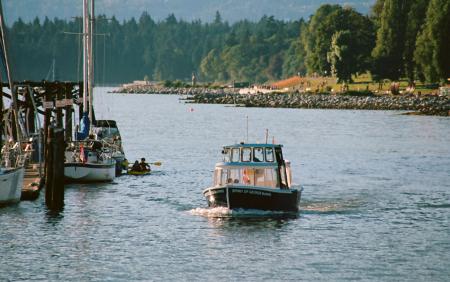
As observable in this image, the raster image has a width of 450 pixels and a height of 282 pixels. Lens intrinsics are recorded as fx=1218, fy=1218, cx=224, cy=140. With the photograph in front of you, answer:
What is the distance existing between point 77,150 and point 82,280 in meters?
28.8

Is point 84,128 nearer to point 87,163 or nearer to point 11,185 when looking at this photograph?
point 87,163

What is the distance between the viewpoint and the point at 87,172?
71.5 meters

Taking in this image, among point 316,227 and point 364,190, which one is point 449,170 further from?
point 316,227

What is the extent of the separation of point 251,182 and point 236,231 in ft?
11.2

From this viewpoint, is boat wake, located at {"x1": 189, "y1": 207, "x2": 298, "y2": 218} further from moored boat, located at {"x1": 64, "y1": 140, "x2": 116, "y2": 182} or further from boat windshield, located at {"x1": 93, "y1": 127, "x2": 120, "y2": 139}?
boat windshield, located at {"x1": 93, "y1": 127, "x2": 120, "y2": 139}

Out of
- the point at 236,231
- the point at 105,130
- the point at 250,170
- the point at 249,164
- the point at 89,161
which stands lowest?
the point at 236,231

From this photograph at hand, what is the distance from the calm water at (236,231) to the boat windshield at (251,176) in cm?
158

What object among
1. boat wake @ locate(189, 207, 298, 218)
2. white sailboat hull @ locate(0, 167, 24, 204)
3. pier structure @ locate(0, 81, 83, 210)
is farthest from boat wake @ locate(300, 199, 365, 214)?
white sailboat hull @ locate(0, 167, 24, 204)

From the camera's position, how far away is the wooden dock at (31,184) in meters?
61.4

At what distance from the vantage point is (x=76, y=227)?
184 ft

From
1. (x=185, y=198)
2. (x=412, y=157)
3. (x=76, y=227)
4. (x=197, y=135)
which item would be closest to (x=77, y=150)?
(x=185, y=198)

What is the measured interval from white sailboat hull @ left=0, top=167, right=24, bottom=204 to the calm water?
621 millimetres

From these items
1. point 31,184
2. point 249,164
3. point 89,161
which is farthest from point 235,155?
point 89,161

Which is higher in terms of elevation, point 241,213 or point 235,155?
point 235,155
